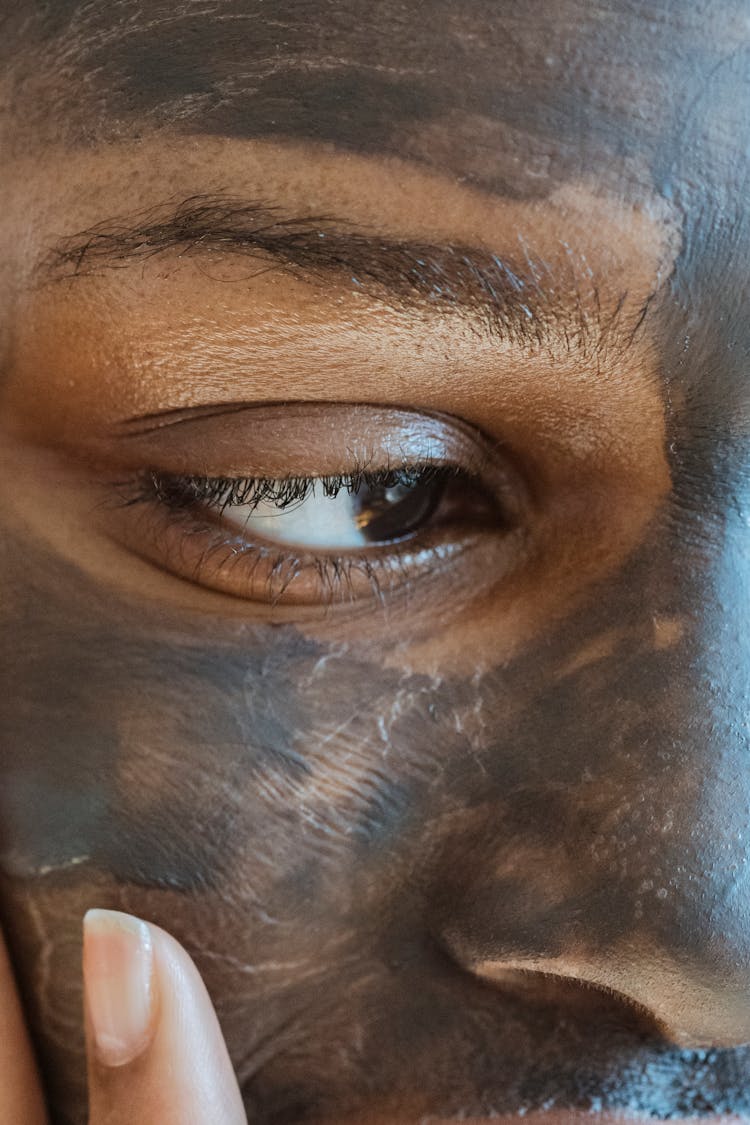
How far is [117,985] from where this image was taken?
2.37 ft

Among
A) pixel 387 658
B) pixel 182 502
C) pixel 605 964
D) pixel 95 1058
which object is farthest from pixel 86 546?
pixel 605 964

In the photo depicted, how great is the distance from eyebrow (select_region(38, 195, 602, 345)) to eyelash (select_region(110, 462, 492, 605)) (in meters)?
0.12

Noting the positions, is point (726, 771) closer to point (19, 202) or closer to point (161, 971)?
point (161, 971)

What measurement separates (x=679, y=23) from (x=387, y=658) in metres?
0.44

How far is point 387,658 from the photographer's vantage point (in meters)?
0.79

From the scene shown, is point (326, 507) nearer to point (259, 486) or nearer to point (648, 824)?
point (259, 486)

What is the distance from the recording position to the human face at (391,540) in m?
0.69

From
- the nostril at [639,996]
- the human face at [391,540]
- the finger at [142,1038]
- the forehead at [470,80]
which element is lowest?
the nostril at [639,996]

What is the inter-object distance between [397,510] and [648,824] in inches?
10.5

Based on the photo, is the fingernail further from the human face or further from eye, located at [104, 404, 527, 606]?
eye, located at [104, 404, 527, 606]

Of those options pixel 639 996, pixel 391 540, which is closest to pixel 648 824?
pixel 639 996

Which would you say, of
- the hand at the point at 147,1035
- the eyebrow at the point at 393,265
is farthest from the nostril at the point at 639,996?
→ the eyebrow at the point at 393,265

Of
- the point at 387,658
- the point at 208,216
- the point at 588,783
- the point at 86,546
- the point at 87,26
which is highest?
the point at 87,26

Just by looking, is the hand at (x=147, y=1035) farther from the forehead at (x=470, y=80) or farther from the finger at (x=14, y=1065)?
the forehead at (x=470, y=80)
